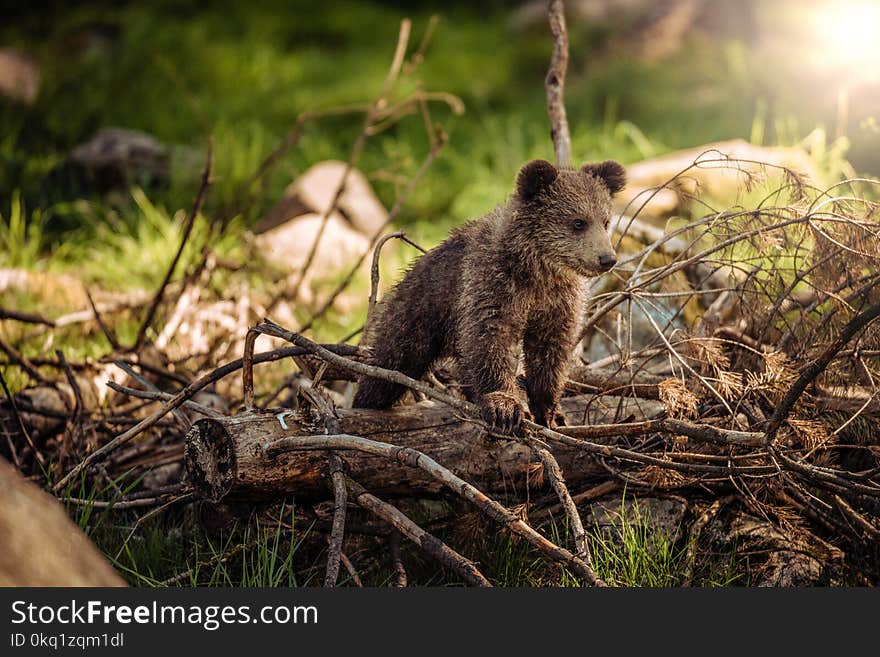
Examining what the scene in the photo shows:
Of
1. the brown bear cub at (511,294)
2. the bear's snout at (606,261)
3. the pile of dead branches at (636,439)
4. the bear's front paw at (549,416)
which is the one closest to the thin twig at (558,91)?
the pile of dead branches at (636,439)

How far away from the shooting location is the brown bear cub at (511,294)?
3324 millimetres

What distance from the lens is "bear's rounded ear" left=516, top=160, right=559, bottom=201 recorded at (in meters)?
3.37

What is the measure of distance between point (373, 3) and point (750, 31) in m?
5.52

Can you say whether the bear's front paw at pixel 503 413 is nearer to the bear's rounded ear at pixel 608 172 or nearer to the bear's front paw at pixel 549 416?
the bear's front paw at pixel 549 416

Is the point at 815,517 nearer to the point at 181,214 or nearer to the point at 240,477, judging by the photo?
the point at 240,477

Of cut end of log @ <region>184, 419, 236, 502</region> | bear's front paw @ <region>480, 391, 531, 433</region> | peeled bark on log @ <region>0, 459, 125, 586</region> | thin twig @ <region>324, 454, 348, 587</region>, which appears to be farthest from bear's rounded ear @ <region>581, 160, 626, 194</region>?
peeled bark on log @ <region>0, 459, 125, 586</region>

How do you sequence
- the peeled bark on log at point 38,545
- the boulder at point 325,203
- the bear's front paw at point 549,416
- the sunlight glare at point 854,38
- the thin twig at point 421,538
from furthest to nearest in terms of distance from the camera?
the sunlight glare at point 854,38
the boulder at point 325,203
the bear's front paw at point 549,416
the thin twig at point 421,538
the peeled bark on log at point 38,545

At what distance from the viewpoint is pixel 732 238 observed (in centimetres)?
356

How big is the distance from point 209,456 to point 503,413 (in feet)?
3.17

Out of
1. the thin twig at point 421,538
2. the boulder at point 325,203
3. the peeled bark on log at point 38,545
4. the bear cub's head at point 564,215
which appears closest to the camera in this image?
the peeled bark on log at point 38,545

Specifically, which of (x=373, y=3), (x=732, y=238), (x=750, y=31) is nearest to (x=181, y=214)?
(x=732, y=238)

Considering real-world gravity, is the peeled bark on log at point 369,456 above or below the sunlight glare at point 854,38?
below

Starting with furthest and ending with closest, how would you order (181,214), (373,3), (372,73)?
(373,3) → (372,73) → (181,214)

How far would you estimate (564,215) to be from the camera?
133 inches
